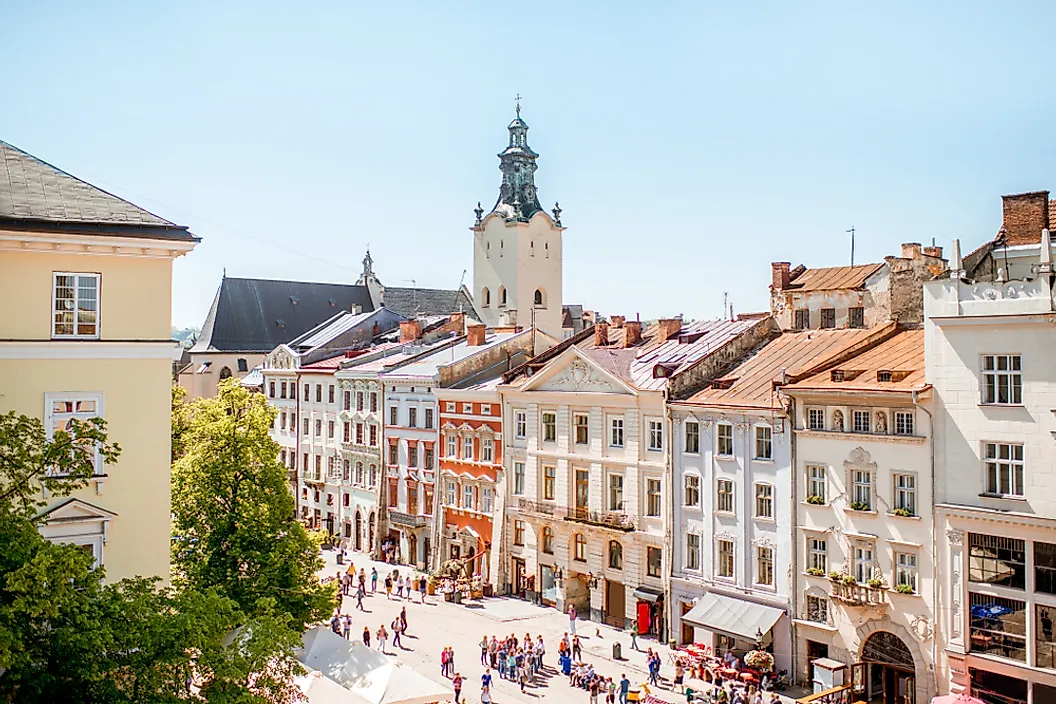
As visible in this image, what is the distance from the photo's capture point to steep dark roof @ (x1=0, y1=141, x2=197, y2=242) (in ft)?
63.5

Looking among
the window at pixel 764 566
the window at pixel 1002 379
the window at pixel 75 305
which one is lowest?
the window at pixel 764 566

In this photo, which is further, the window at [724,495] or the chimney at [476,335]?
the chimney at [476,335]

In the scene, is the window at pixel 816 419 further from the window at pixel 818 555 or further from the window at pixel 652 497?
the window at pixel 652 497

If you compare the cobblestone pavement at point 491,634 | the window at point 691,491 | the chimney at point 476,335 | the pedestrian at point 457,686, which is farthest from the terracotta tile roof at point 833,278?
the pedestrian at point 457,686

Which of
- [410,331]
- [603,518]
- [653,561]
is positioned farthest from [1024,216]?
[410,331]

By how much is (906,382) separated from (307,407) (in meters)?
44.3

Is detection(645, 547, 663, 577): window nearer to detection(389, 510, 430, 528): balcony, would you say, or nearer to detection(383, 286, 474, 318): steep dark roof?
detection(389, 510, 430, 528): balcony

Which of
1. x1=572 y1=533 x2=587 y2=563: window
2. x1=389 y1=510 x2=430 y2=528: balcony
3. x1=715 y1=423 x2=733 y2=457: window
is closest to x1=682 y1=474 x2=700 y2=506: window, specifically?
x1=715 y1=423 x2=733 y2=457: window

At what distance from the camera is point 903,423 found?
111ft

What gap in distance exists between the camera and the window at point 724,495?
39656mm

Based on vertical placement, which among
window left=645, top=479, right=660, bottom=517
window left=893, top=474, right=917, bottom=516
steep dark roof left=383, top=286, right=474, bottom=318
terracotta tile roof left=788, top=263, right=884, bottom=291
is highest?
steep dark roof left=383, top=286, right=474, bottom=318

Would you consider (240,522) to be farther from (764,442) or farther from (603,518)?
(603,518)

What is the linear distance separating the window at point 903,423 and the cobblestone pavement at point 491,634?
9923 mm

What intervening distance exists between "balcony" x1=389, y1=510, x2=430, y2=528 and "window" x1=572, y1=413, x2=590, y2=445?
43.0 ft
